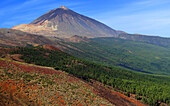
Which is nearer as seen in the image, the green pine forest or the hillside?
the hillside

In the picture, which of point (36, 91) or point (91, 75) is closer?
point (36, 91)

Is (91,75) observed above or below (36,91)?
below

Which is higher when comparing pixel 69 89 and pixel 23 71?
pixel 23 71

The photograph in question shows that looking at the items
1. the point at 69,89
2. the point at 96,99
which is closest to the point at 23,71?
the point at 69,89

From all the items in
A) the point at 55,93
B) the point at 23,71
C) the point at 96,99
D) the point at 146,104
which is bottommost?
the point at 146,104

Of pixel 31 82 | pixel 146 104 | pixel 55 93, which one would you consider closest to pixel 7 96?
pixel 31 82

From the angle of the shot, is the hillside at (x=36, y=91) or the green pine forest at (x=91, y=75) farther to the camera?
the green pine forest at (x=91, y=75)

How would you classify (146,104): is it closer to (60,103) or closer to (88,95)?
(88,95)

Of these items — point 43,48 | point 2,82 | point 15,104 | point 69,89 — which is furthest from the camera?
point 43,48

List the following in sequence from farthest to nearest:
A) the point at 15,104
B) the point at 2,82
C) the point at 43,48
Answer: the point at 43,48, the point at 2,82, the point at 15,104

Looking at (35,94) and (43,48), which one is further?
(43,48)
